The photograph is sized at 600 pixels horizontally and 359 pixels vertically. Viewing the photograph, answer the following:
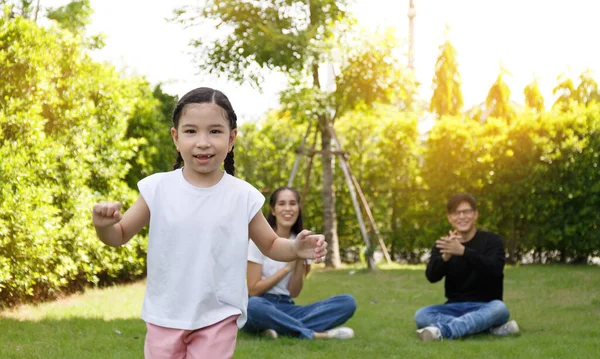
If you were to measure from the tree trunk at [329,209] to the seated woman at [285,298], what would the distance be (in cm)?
664

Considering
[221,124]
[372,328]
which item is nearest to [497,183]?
[372,328]

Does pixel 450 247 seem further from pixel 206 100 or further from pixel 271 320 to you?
pixel 206 100

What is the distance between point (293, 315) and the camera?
602 cm

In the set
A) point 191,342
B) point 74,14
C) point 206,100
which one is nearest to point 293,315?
point 191,342

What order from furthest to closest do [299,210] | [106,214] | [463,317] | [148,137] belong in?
[148,137]
[463,317]
[299,210]
[106,214]

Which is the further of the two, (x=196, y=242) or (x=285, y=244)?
(x=285, y=244)

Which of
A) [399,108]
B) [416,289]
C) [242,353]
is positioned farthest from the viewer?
[399,108]

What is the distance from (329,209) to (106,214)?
1034 cm

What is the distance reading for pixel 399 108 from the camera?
1564cm

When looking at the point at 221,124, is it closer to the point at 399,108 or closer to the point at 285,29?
the point at 285,29

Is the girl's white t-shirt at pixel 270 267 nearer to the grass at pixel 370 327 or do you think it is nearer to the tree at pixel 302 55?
the grass at pixel 370 327

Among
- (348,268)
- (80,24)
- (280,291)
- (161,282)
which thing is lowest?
(348,268)

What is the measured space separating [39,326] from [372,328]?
8.81ft

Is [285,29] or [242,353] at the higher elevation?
[285,29]
